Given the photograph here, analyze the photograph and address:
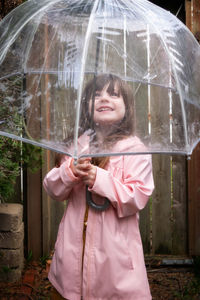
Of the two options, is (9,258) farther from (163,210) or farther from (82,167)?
(82,167)

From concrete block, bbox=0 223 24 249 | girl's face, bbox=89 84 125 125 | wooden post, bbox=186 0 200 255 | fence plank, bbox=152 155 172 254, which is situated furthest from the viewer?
fence plank, bbox=152 155 172 254

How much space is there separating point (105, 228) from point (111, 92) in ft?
2.31

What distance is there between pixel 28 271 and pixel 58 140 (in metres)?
2.19

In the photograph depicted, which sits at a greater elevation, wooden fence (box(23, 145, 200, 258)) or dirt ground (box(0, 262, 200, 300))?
wooden fence (box(23, 145, 200, 258))

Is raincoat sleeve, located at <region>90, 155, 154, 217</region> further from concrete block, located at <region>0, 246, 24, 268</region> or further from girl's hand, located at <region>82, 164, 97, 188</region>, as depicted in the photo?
concrete block, located at <region>0, 246, 24, 268</region>

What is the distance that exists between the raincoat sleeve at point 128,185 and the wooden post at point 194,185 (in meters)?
1.69

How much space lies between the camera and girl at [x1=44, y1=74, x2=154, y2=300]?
5.70 ft

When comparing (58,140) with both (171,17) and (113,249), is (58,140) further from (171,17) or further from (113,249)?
(171,17)

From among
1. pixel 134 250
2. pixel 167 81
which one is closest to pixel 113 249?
pixel 134 250

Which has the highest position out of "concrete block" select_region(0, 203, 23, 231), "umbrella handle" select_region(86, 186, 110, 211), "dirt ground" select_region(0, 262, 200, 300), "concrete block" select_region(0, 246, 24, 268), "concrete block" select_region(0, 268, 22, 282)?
"umbrella handle" select_region(86, 186, 110, 211)

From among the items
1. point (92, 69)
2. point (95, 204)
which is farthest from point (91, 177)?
point (92, 69)

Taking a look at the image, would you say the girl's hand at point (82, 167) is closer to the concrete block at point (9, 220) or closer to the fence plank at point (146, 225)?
the concrete block at point (9, 220)

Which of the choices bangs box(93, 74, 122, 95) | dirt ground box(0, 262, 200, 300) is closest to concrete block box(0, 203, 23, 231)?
dirt ground box(0, 262, 200, 300)

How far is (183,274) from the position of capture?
343 cm
